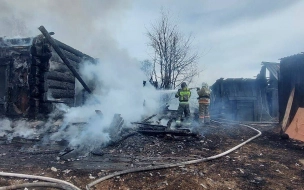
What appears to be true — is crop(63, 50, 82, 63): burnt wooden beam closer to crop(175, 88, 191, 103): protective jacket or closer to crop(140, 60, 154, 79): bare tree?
crop(175, 88, 191, 103): protective jacket

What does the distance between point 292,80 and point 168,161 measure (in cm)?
707

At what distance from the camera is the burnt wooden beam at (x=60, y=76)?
8.79 metres

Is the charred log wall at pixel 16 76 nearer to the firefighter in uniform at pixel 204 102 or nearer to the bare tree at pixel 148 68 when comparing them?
the firefighter in uniform at pixel 204 102

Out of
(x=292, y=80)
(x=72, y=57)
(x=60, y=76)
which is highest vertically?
(x=72, y=57)

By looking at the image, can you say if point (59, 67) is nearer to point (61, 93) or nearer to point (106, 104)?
point (61, 93)

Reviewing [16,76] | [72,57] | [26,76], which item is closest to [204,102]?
[72,57]

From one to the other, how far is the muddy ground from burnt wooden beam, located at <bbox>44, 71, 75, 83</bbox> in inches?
115

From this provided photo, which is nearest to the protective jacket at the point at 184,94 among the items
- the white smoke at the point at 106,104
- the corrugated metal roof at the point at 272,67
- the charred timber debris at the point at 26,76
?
the white smoke at the point at 106,104

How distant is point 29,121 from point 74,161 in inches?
159

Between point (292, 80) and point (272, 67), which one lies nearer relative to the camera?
point (292, 80)

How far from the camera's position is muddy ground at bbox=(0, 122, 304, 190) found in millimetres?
3904

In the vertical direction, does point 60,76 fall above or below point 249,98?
above

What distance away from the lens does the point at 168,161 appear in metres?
5.02

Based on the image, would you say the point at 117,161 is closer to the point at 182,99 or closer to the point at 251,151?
the point at 251,151
